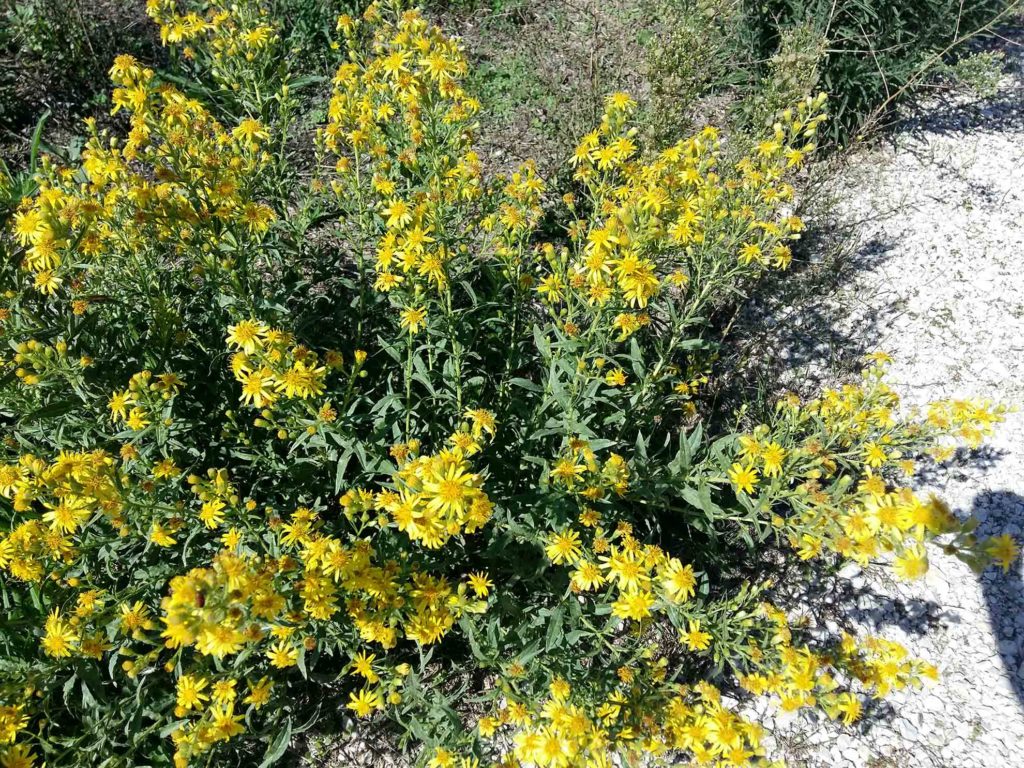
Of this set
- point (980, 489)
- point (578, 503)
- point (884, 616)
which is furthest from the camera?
Answer: point (980, 489)

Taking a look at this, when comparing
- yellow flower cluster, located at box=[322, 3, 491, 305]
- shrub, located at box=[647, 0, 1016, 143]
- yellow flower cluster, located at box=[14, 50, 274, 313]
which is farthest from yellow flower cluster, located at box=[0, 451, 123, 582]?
shrub, located at box=[647, 0, 1016, 143]

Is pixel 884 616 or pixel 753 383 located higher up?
pixel 753 383

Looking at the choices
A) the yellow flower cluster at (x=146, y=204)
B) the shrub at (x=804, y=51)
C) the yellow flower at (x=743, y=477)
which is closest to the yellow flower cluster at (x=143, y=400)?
the yellow flower cluster at (x=146, y=204)

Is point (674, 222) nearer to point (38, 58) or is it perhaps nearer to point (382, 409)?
point (382, 409)

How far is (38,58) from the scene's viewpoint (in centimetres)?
626

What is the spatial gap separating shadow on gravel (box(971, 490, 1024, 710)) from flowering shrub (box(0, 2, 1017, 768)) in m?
0.89

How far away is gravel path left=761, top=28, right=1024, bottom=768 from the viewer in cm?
361

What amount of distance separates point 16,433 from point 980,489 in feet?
18.0

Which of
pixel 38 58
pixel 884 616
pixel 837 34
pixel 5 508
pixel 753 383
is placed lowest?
pixel 884 616

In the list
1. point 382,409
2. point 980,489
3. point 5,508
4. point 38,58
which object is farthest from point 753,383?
point 38,58

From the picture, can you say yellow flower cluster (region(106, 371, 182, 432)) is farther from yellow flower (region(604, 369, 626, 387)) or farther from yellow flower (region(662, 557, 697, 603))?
yellow flower (region(662, 557, 697, 603))

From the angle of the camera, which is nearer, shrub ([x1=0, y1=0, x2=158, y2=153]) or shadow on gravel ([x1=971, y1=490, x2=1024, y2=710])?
shadow on gravel ([x1=971, y1=490, x2=1024, y2=710])

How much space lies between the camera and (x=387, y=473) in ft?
10.3

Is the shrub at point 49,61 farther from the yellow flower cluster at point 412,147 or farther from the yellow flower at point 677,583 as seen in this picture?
the yellow flower at point 677,583
